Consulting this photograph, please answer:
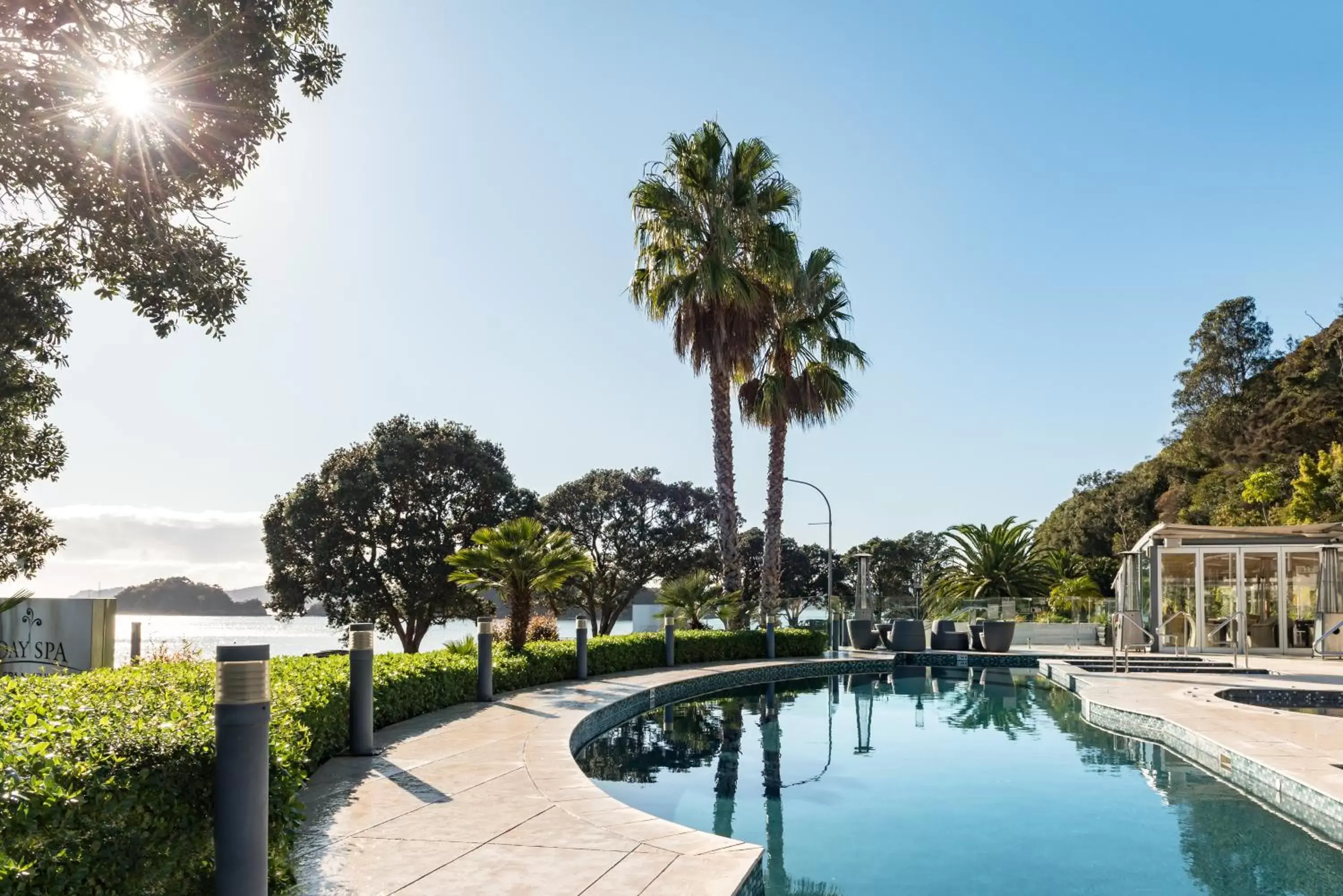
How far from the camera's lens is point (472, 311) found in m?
17.6

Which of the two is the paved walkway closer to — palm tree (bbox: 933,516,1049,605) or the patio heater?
the patio heater

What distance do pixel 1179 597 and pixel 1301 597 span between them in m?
2.45

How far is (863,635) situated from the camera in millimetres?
24094

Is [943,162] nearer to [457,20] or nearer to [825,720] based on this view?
[457,20]

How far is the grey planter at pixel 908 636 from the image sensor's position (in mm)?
23578

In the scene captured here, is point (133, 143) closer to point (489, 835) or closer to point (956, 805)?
point (489, 835)

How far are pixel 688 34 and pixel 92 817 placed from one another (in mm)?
12987

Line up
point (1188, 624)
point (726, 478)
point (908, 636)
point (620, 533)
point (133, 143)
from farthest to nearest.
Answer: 1. point (620, 533)
2. point (908, 636)
3. point (1188, 624)
4. point (726, 478)
5. point (133, 143)

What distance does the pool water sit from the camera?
609 cm

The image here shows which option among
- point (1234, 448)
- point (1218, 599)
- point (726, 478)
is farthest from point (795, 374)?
point (1234, 448)

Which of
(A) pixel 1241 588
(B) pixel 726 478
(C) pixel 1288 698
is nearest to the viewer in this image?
(C) pixel 1288 698

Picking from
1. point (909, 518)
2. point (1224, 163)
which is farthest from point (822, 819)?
point (909, 518)

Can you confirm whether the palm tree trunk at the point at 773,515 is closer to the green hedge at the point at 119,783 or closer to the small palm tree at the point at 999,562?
the small palm tree at the point at 999,562

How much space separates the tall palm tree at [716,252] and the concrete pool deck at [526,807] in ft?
32.9
